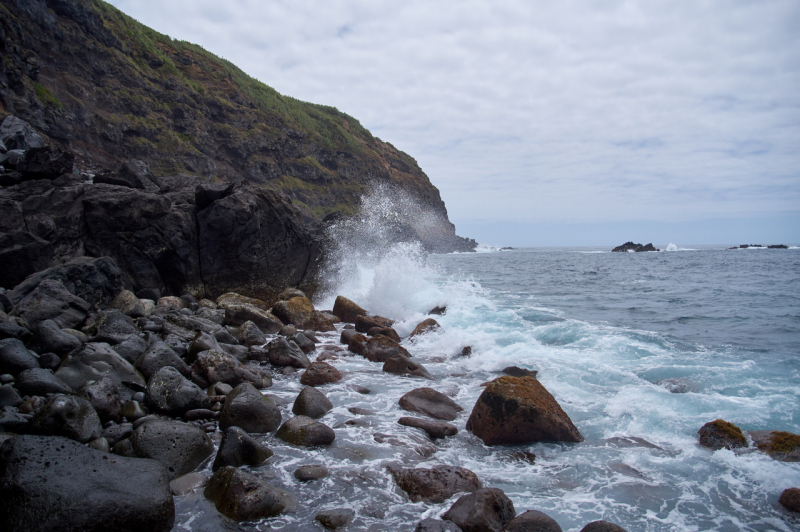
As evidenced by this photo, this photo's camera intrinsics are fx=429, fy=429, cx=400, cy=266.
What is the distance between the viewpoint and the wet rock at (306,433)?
4824 mm

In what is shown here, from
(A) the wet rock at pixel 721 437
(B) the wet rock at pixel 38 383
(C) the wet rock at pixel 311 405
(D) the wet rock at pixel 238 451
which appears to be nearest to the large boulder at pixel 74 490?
(D) the wet rock at pixel 238 451

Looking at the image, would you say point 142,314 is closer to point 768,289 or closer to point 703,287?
point 703,287

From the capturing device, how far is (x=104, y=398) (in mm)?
4570

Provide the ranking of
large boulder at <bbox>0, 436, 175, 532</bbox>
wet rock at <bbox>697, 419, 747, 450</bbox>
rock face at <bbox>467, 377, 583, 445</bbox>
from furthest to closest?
rock face at <bbox>467, 377, 583, 445</bbox> < wet rock at <bbox>697, 419, 747, 450</bbox> < large boulder at <bbox>0, 436, 175, 532</bbox>

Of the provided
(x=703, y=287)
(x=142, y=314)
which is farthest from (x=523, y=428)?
(x=703, y=287)

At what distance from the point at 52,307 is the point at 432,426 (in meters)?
5.94

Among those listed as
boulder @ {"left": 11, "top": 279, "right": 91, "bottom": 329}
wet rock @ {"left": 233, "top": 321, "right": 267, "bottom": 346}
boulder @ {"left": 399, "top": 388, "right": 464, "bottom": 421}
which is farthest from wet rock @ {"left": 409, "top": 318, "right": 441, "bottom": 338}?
boulder @ {"left": 11, "top": 279, "right": 91, "bottom": 329}

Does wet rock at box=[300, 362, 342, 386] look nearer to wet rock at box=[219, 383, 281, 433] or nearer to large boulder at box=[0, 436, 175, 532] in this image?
wet rock at box=[219, 383, 281, 433]

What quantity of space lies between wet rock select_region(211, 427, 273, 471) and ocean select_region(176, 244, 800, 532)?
17 cm

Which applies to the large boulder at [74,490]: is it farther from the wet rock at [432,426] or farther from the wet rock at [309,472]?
the wet rock at [432,426]

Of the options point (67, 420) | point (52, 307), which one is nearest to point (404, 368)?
point (67, 420)

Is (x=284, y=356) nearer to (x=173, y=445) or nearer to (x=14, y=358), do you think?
(x=173, y=445)

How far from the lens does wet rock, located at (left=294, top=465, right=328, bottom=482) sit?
4.12 meters

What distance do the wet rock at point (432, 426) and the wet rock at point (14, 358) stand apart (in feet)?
14.3
